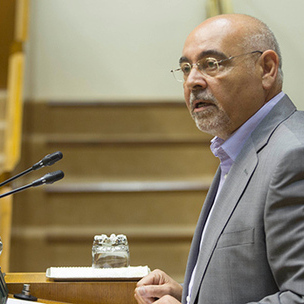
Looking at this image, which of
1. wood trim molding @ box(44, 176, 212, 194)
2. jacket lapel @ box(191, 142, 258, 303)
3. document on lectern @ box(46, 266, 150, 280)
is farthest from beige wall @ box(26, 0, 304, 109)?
jacket lapel @ box(191, 142, 258, 303)

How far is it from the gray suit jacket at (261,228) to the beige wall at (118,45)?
1469mm

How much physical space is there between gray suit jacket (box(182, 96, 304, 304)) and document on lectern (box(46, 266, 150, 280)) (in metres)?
0.22

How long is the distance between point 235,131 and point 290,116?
0.09 meters

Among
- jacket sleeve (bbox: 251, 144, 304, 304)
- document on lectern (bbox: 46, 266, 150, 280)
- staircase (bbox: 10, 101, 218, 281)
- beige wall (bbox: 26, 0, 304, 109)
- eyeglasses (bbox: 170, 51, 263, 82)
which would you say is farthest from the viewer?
beige wall (bbox: 26, 0, 304, 109)

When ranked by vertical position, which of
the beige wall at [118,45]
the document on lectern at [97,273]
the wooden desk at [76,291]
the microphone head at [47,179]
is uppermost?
the beige wall at [118,45]

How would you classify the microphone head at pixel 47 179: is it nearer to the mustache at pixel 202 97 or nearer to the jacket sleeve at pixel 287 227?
the mustache at pixel 202 97

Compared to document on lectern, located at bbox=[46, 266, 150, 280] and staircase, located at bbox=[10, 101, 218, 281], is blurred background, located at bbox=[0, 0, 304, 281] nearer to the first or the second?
staircase, located at bbox=[10, 101, 218, 281]

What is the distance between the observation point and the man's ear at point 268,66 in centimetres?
75

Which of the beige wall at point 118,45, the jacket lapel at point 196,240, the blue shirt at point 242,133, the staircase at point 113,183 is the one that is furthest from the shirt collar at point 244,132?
the beige wall at point 118,45

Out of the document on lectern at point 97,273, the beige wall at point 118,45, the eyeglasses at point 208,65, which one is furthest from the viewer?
the beige wall at point 118,45

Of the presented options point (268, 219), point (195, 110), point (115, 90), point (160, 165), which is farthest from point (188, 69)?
point (115, 90)

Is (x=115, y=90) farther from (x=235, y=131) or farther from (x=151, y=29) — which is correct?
(x=235, y=131)

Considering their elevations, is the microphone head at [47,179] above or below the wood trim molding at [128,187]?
below

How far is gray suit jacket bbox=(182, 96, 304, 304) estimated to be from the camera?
55cm
